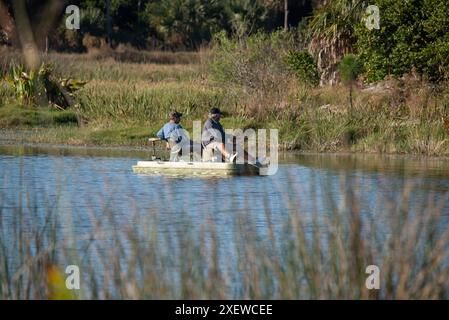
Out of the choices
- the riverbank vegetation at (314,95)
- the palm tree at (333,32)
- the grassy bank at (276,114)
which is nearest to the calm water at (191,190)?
the grassy bank at (276,114)

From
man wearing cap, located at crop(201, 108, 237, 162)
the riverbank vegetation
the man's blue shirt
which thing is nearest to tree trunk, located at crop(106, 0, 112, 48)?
the riverbank vegetation

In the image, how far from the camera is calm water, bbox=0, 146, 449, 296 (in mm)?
15883

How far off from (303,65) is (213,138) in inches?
504

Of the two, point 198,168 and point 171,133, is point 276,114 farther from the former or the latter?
point 198,168

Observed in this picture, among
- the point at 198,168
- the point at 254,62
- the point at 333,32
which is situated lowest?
the point at 198,168

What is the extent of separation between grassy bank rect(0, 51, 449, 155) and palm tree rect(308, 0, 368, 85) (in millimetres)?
1760

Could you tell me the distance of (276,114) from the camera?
1180 inches

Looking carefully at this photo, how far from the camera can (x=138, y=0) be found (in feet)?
229

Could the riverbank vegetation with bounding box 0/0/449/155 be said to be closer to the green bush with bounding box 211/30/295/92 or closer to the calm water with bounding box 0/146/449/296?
the green bush with bounding box 211/30/295/92

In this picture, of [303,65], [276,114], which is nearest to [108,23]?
[303,65]

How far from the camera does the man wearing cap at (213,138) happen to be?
2253cm

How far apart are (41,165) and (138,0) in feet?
150

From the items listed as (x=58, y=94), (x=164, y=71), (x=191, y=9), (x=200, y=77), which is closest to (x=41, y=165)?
(x=58, y=94)
